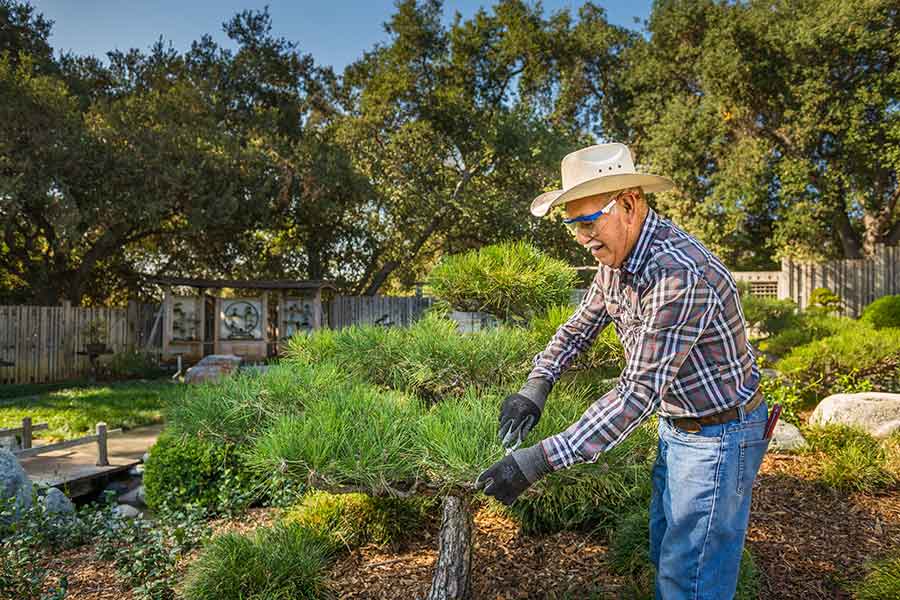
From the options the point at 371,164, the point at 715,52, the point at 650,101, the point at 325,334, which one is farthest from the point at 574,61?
the point at 325,334

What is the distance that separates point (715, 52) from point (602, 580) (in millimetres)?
13010

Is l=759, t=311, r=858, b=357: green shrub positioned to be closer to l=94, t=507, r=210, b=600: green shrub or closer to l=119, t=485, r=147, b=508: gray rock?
l=94, t=507, r=210, b=600: green shrub

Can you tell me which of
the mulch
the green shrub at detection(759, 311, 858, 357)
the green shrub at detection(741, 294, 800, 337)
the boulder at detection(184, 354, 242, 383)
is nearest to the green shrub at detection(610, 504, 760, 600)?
the mulch

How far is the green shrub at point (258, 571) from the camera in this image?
82.4 inches

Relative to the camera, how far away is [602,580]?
2303 millimetres

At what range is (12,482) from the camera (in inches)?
143

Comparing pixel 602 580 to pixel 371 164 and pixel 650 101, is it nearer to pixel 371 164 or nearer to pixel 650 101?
pixel 371 164

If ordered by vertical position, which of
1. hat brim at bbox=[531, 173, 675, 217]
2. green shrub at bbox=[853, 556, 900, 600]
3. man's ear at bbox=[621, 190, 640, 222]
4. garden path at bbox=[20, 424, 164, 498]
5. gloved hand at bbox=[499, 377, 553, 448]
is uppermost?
hat brim at bbox=[531, 173, 675, 217]

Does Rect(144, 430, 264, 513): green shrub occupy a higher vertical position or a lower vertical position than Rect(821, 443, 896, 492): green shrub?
lower

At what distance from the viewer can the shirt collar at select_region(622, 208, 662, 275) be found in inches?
61.2

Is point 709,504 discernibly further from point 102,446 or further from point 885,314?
point 885,314

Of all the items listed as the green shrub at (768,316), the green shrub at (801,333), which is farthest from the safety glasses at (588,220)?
the green shrub at (768,316)

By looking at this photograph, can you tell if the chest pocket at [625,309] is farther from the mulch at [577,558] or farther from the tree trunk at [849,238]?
the tree trunk at [849,238]

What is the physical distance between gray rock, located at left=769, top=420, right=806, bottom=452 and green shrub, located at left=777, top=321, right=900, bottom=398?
51.7 inches
